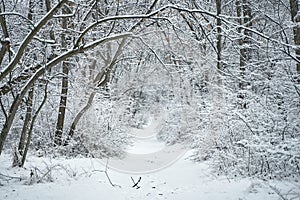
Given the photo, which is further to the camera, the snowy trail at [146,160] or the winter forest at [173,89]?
the snowy trail at [146,160]

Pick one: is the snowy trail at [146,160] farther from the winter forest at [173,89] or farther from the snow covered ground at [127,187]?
the snow covered ground at [127,187]

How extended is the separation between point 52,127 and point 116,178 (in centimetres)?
450

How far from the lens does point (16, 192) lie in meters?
4.23

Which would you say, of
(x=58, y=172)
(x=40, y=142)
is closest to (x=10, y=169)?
(x=58, y=172)

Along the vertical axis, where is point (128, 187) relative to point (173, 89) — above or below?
below

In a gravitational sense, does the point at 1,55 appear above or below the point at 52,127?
above

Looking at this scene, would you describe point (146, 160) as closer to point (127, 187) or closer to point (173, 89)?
point (173, 89)

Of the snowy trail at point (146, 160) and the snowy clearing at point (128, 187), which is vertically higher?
the snowy clearing at point (128, 187)

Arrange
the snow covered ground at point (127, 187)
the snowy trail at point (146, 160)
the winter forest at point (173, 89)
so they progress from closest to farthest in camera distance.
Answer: the snow covered ground at point (127, 187) < the winter forest at point (173, 89) < the snowy trail at point (146, 160)

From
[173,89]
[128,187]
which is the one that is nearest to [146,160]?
[173,89]

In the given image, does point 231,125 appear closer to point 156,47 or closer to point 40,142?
point 156,47

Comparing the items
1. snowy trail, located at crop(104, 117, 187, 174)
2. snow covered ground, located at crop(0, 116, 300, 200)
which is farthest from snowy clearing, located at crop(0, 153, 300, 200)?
snowy trail, located at crop(104, 117, 187, 174)

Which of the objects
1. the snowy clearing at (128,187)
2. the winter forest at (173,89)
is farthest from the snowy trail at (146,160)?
the snowy clearing at (128,187)

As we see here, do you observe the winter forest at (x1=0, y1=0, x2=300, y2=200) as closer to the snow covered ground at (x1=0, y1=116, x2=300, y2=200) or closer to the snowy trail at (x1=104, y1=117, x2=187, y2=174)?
the snow covered ground at (x1=0, y1=116, x2=300, y2=200)
